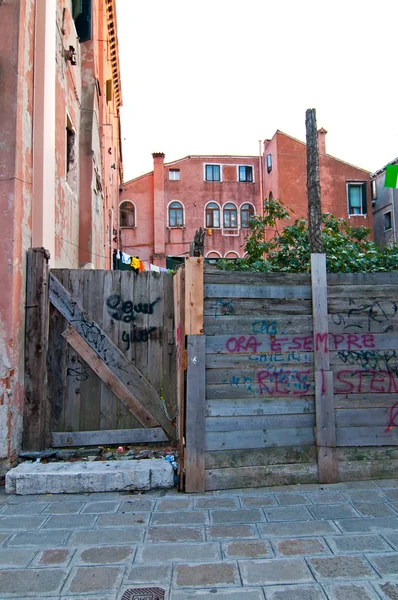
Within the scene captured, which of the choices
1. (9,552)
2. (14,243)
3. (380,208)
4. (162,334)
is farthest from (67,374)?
(380,208)

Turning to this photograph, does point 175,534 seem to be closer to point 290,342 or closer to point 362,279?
point 290,342

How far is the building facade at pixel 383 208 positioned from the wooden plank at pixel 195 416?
85.7 ft

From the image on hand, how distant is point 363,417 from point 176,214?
97.0 feet

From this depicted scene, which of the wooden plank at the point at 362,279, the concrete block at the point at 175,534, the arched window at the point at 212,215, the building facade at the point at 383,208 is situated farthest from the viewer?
the arched window at the point at 212,215

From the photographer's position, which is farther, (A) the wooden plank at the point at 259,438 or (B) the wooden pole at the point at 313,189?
(B) the wooden pole at the point at 313,189

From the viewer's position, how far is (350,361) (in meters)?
4.83

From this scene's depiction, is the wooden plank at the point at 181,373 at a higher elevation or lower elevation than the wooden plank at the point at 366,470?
higher

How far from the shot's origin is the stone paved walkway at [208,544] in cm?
290

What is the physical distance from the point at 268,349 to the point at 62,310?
7.64 ft

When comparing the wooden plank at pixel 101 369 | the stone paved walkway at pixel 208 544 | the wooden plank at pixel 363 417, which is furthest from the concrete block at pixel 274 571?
the wooden plank at pixel 101 369

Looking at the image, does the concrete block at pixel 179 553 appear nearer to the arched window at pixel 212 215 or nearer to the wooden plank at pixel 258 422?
the wooden plank at pixel 258 422

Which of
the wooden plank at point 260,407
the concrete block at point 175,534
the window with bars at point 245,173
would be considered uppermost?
the window with bars at point 245,173

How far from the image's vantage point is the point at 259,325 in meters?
4.75

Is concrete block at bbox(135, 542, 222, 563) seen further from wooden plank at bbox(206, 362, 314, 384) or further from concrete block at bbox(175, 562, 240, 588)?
wooden plank at bbox(206, 362, 314, 384)
